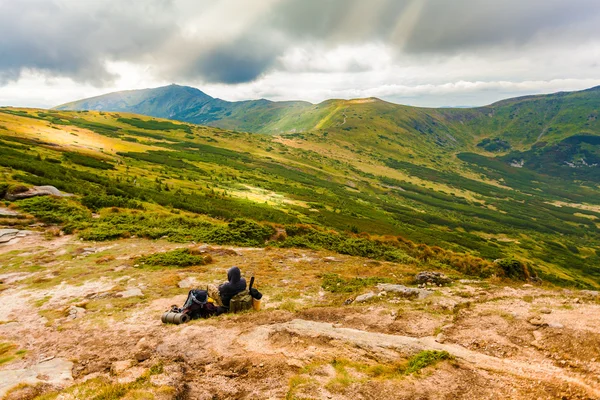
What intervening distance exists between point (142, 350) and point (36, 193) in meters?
32.4

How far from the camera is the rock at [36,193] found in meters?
30.7

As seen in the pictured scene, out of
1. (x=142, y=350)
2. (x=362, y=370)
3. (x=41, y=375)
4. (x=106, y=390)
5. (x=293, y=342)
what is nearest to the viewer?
(x=106, y=390)

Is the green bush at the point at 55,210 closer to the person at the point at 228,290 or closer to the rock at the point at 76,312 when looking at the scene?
the rock at the point at 76,312

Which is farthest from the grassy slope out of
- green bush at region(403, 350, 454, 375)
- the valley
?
green bush at region(403, 350, 454, 375)

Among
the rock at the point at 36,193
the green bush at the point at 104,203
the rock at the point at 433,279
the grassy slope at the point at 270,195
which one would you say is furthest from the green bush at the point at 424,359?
the rock at the point at 36,193

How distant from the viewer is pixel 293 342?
1073 cm

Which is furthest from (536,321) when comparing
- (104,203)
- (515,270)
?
(104,203)

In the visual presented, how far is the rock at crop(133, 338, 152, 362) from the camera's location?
34.6 feet

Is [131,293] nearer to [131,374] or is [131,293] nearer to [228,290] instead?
[228,290]

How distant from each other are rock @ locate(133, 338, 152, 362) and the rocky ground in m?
0.05

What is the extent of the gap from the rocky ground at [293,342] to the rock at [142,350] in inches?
1.9

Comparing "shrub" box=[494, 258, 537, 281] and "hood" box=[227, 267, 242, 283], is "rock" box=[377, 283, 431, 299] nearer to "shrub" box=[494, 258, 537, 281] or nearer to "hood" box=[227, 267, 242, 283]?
"hood" box=[227, 267, 242, 283]

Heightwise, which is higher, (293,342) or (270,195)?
(293,342)

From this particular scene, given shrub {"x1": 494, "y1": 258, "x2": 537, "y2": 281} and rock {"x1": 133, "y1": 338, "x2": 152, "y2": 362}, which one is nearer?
rock {"x1": 133, "y1": 338, "x2": 152, "y2": 362}
